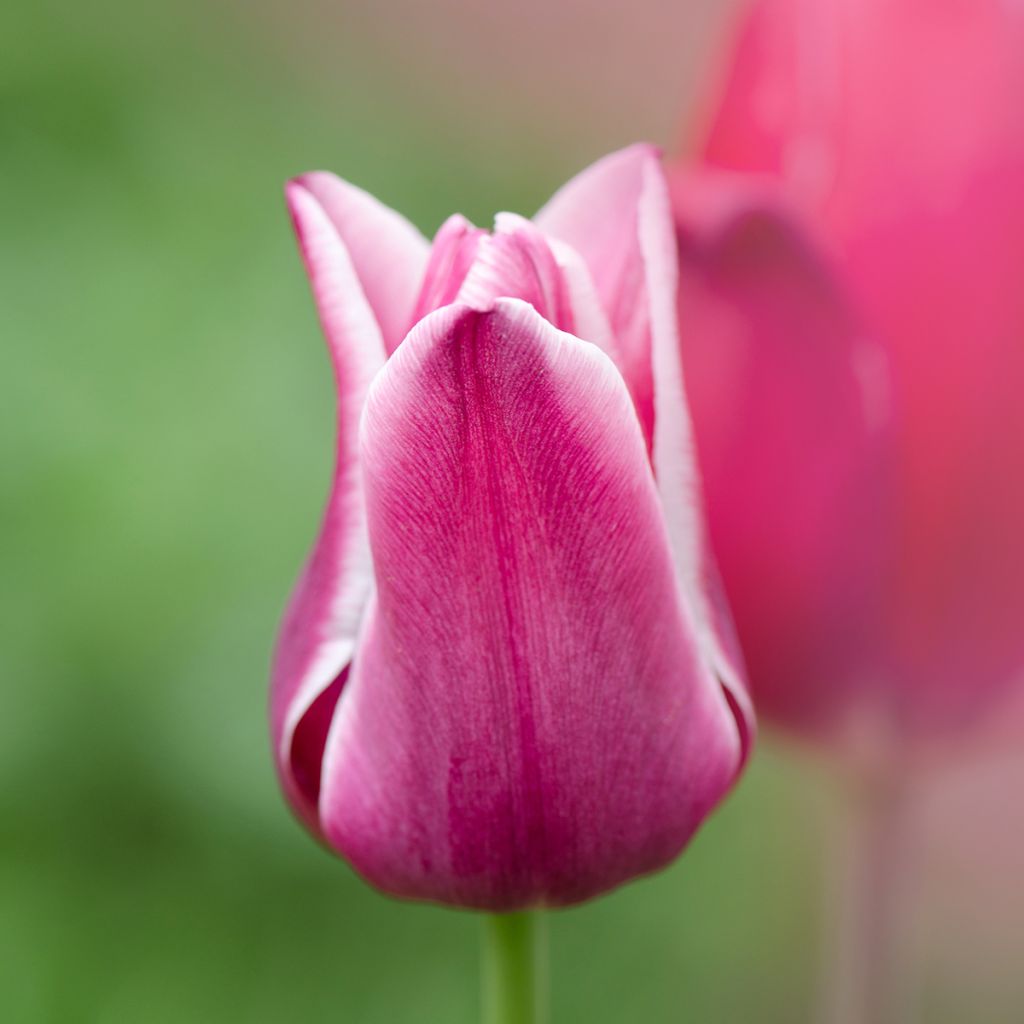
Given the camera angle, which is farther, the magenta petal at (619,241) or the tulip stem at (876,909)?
the tulip stem at (876,909)

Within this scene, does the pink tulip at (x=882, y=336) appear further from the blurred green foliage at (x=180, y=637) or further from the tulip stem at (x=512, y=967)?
the blurred green foliage at (x=180, y=637)

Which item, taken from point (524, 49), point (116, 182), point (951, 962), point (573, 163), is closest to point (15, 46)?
point (116, 182)

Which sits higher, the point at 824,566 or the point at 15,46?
the point at 15,46

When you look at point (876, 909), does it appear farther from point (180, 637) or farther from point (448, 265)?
point (180, 637)

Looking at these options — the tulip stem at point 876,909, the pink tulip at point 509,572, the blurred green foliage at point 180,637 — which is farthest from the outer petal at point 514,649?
the blurred green foliage at point 180,637

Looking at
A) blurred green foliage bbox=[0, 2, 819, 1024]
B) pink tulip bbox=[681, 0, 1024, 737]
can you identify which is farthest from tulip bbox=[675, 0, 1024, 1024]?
A: blurred green foliage bbox=[0, 2, 819, 1024]

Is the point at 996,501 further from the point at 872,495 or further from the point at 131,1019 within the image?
the point at 131,1019

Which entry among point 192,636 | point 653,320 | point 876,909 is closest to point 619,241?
point 653,320

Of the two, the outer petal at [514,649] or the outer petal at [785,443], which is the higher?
the outer petal at [785,443]
